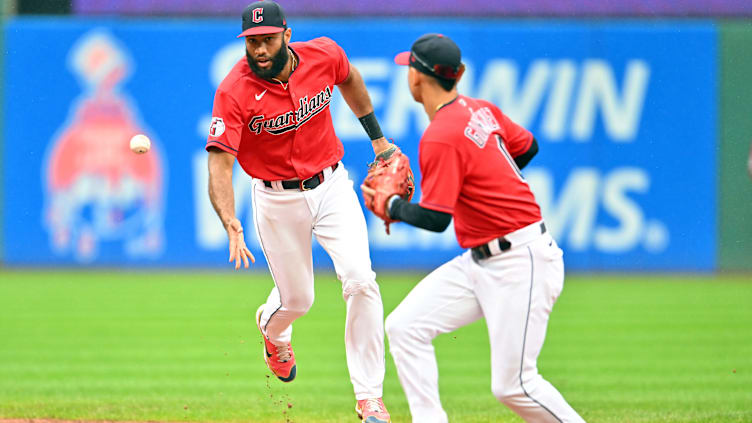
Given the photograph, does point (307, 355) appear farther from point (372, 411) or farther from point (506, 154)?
point (506, 154)

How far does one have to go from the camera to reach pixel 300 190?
19.1ft

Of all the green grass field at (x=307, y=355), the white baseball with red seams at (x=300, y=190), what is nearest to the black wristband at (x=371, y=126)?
the white baseball with red seams at (x=300, y=190)

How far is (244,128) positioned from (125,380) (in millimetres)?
2949

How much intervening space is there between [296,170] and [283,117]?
32 centimetres

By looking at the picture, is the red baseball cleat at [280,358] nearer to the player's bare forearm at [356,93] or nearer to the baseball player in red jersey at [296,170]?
the baseball player in red jersey at [296,170]

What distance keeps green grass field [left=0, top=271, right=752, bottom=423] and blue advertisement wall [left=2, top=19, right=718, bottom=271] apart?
2.72 feet

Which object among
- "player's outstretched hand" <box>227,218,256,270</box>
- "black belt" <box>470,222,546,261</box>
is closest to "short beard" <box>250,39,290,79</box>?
"player's outstretched hand" <box>227,218,256,270</box>

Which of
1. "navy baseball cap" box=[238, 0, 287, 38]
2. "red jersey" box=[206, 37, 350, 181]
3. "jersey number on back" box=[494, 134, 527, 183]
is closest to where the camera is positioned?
"jersey number on back" box=[494, 134, 527, 183]

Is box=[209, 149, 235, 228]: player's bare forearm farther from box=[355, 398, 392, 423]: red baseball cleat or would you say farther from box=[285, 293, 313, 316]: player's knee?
box=[355, 398, 392, 423]: red baseball cleat

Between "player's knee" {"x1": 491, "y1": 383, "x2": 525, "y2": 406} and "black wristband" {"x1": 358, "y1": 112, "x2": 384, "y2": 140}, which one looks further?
"black wristband" {"x1": 358, "y1": 112, "x2": 384, "y2": 140}

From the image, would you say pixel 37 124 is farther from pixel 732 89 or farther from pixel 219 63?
pixel 732 89

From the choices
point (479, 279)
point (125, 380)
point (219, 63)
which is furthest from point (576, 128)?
point (479, 279)

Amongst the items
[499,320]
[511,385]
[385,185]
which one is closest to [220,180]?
[385,185]

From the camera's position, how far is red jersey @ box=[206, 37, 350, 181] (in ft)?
18.0
